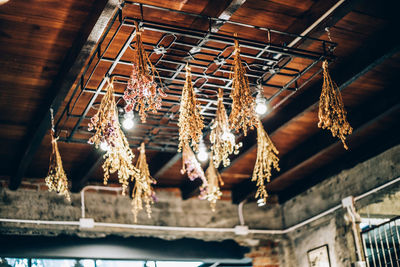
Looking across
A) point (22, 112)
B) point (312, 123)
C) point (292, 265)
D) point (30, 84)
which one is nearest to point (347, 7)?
point (312, 123)

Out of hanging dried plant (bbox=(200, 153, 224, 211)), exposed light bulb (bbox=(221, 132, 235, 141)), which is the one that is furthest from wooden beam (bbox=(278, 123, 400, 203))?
exposed light bulb (bbox=(221, 132, 235, 141))

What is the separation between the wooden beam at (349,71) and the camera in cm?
365

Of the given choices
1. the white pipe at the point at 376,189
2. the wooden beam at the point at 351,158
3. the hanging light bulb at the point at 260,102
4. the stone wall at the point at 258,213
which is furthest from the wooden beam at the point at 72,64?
the white pipe at the point at 376,189

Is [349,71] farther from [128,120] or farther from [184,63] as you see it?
[128,120]

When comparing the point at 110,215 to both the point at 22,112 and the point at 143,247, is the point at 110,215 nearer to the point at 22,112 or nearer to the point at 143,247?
the point at 143,247

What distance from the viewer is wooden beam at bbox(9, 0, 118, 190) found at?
306 cm

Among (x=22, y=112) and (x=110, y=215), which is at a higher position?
(x=22, y=112)

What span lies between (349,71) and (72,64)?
6.50 feet

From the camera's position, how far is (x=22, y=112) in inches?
172

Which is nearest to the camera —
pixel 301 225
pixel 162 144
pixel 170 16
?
pixel 170 16

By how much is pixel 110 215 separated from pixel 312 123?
7.82 feet

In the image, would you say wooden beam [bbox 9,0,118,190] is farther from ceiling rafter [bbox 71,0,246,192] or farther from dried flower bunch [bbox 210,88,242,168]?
dried flower bunch [bbox 210,88,242,168]

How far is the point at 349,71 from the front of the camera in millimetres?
3941

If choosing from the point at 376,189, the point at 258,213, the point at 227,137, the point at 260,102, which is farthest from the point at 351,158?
the point at 227,137
